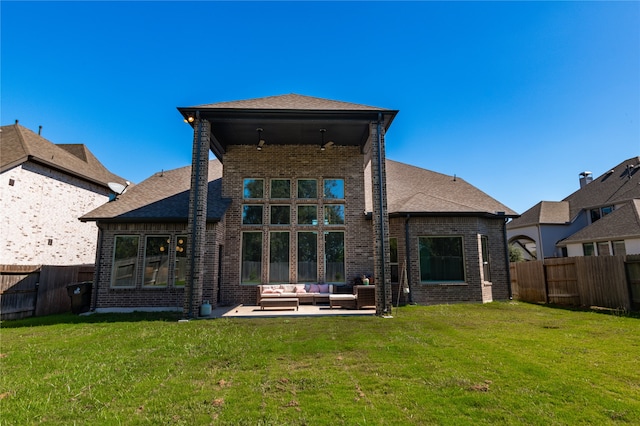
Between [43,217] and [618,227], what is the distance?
28.6m

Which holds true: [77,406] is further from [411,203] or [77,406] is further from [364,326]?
[411,203]

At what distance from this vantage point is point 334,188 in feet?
40.9

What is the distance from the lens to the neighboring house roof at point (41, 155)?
12.8m

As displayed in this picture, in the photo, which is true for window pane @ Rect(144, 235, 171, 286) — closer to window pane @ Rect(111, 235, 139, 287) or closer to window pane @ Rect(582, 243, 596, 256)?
window pane @ Rect(111, 235, 139, 287)

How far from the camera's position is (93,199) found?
1675cm

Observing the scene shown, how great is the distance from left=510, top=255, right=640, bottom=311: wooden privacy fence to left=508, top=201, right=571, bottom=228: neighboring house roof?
40.7 ft

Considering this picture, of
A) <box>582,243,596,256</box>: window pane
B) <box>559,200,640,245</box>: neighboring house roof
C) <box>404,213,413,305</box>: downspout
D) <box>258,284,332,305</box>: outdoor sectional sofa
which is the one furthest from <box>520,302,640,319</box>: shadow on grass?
<box>582,243,596,256</box>: window pane

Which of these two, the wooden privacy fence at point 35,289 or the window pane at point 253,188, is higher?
the window pane at point 253,188

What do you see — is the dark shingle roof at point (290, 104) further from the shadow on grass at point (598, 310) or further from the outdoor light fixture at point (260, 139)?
the shadow on grass at point (598, 310)

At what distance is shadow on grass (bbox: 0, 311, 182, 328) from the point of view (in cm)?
834

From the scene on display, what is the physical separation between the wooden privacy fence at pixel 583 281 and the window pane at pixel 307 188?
9166 mm

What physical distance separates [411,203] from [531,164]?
8.46m

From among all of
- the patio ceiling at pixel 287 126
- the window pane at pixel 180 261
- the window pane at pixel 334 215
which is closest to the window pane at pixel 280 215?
the window pane at pixel 334 215

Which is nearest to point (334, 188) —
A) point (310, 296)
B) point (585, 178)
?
point (310, 296)
